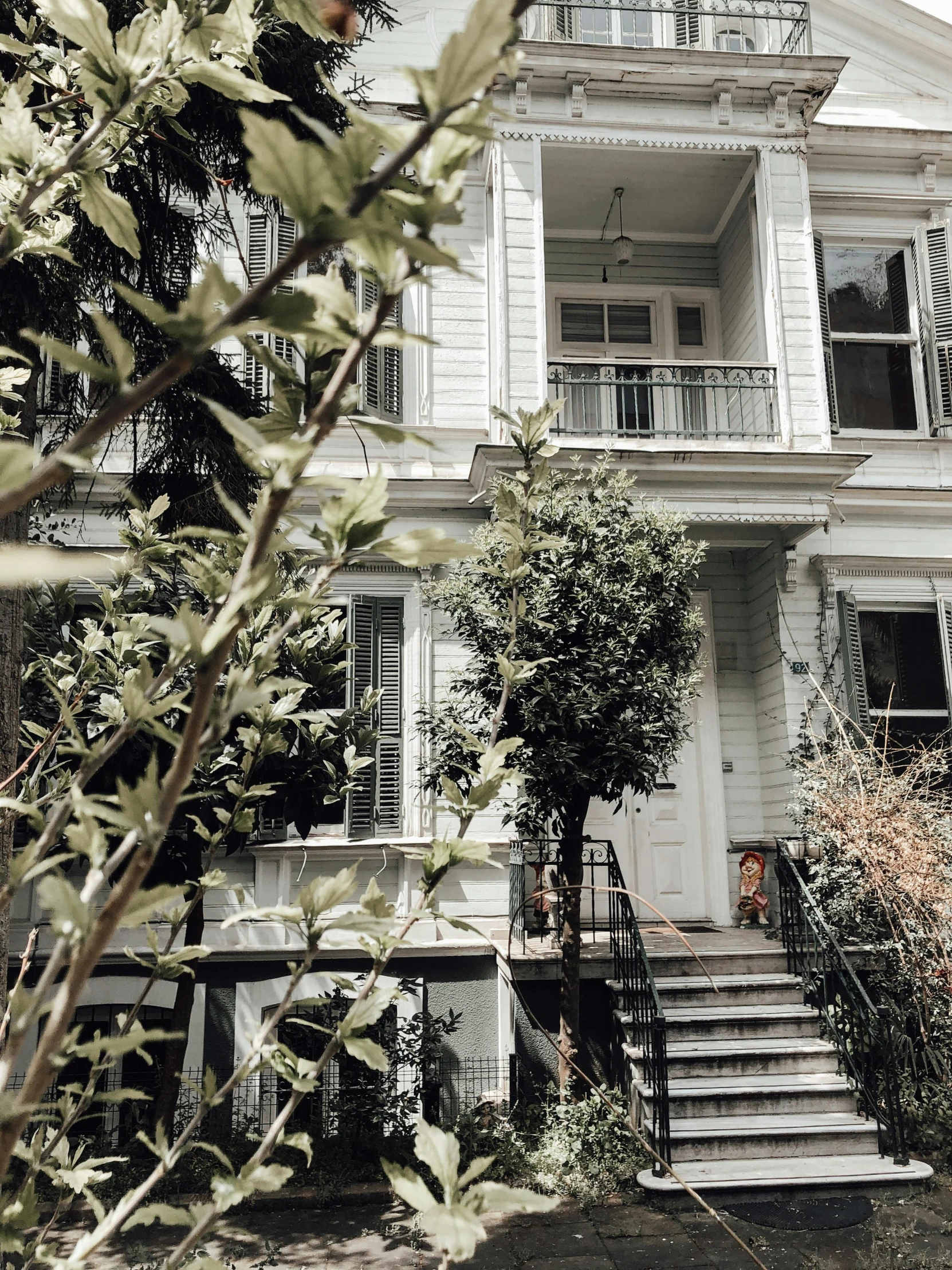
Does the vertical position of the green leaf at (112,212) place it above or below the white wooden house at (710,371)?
below

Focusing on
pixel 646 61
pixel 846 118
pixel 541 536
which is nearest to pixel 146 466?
pixel 541 536

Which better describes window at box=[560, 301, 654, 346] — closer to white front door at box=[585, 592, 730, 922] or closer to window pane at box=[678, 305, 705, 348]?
window pane at box=[678, 305, 705, 348]

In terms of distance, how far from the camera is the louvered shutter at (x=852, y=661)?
941 centimetres

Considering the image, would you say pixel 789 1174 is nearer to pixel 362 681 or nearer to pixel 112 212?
pixel 362 681

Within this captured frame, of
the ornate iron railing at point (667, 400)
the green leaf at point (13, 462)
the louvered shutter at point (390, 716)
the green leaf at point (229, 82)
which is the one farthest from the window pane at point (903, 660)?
the green leaf at point (13, 462)

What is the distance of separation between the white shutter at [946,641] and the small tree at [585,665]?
11.8ft

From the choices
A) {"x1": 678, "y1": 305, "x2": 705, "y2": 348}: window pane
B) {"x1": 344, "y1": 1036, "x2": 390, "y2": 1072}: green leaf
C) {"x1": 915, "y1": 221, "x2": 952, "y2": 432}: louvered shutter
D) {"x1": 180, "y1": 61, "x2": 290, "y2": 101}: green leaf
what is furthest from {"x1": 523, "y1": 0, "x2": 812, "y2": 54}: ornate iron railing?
{"x1": 344, "y1": 1036, "x2": 390, "y2": 1072}: green leaf

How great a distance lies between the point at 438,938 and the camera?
28.5 feet

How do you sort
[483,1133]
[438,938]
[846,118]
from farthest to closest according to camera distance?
[846,118], [438,938], [483,1133]

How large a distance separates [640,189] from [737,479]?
3579 mm

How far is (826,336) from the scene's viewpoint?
1027 cm

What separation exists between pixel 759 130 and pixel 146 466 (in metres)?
7.08

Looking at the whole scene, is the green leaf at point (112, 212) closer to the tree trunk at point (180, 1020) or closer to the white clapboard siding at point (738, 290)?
the tree trunk at point (180, 1020)

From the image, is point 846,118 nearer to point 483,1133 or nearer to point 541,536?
point 483,1133
